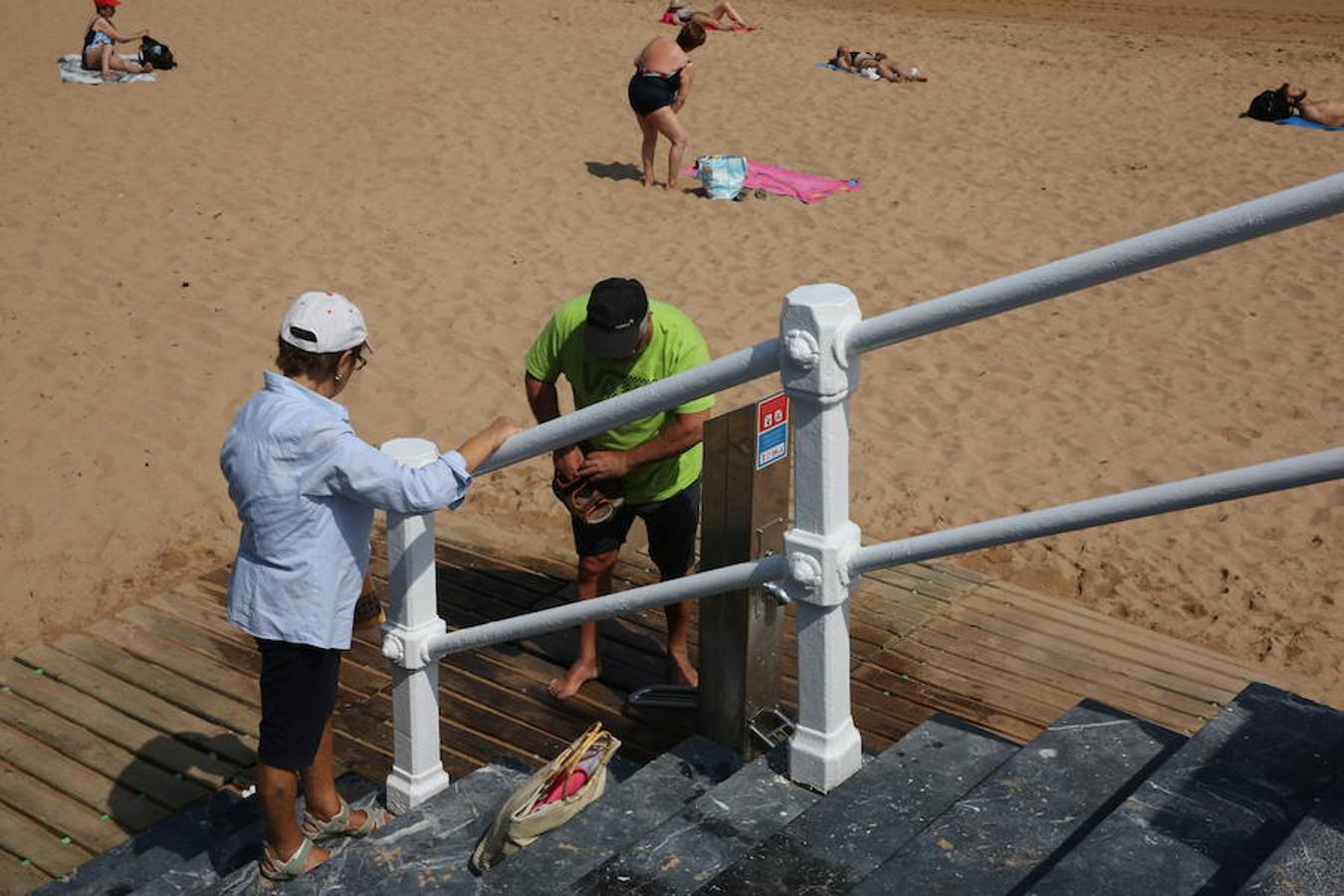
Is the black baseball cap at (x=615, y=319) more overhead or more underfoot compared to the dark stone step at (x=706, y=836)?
more overhead

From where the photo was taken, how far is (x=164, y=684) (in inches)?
198

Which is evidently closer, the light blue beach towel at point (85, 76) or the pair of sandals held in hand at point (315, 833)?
the pair of sandals held in hand at point (315, 833)

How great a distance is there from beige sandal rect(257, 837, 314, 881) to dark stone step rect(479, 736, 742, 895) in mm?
498

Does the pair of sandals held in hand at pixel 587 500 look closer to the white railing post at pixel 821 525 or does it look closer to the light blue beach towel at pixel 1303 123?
the white railing post at pixel 821 525

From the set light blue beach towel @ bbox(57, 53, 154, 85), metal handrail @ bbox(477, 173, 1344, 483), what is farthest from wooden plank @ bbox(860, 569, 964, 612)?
light blue beach towel @ bbox(57, 53, 154, 85)

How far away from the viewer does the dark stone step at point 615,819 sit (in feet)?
10.2

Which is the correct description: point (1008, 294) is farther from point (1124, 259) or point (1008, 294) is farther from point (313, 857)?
point (313, 857)

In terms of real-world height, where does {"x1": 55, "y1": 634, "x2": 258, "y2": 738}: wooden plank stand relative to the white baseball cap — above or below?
below

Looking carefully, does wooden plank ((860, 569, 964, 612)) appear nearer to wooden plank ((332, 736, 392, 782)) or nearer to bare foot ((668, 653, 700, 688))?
bare foot ((668, 653, 700, 688))

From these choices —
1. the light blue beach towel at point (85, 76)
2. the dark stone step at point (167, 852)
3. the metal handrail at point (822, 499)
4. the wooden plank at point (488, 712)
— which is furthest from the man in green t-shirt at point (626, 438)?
the light blue beach towel at point (85, 76)

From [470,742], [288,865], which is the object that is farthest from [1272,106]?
[288,865]

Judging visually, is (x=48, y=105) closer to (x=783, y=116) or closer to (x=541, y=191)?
(x=541, y=191)

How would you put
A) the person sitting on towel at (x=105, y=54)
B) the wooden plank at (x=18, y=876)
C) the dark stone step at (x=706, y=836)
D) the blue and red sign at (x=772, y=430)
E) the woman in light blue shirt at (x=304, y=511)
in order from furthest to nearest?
1. the person sitting on towel at (x=105, y=54)
2. the wooden plank at (x=18, y=876)
3. the blue and red sign at (x=772, y=430)
4. the woman in light blue shirt at (x=304, y=511)
5. the dark stone step at (x=706, y=836)

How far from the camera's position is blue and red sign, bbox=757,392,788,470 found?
3.49m
